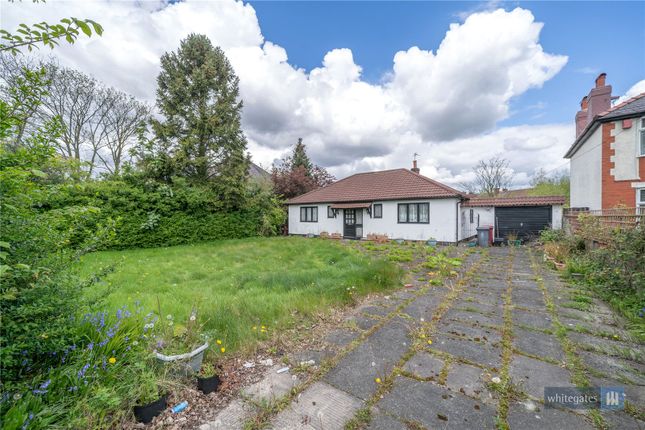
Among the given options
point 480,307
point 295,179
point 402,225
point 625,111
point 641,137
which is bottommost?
point 480,307

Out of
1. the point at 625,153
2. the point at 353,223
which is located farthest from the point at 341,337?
the point at 353,223

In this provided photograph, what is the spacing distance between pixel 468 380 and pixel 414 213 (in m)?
12.4

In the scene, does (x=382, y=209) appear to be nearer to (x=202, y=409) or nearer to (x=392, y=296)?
(x=392, y=296)

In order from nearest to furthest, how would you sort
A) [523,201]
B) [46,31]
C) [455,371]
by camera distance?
[46,31]
[455,371]
[523,201]

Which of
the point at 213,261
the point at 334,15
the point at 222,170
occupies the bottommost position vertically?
the point at 213,261

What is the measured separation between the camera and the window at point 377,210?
1506 centimetres

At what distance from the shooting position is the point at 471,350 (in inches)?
114

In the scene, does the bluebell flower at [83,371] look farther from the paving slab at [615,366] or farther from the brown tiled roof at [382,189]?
the brown tiled roof at [382,189]

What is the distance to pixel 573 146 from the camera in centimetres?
1302

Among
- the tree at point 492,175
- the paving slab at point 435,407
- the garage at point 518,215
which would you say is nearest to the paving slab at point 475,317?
the paving slab at point 435,407

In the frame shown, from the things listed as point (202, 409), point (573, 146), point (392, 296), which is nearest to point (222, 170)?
point (392, 296)

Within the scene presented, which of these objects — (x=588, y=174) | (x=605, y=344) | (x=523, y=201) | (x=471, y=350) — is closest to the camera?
(x=471, y=350)

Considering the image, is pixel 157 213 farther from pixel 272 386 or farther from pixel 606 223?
pixel 606 223

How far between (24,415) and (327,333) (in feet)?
8.76
